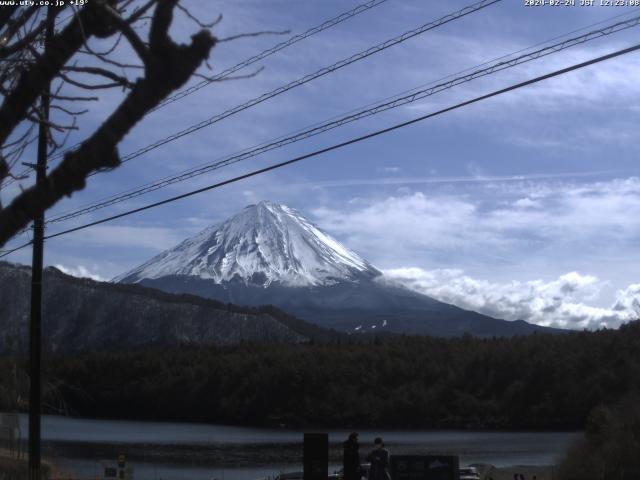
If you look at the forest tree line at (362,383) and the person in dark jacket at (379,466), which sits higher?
the person in dark jacket at (379,466)

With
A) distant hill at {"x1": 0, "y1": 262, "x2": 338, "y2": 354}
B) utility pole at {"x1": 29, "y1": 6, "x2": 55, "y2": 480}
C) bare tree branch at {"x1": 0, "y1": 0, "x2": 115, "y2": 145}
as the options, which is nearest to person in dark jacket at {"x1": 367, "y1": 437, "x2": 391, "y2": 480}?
utility pole at {"x1": 29, "y1": 6, "x2": 55, "y2": 480}

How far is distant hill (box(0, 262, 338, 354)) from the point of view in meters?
150

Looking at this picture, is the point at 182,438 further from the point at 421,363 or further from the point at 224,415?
the point at 421,363

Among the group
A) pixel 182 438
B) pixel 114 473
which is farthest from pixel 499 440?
pixel 114 473

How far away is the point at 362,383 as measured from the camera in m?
101

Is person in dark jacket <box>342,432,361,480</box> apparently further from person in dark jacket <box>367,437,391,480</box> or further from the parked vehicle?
the parked vehicle

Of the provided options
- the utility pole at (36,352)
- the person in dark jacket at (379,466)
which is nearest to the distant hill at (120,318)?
the utility pole at (36,352)

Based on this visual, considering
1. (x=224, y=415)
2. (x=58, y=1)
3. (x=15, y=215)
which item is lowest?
(x=224, y=415)

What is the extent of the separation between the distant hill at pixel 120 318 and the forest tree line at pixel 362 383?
40.1m

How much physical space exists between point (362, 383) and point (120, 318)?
69359 millimetres

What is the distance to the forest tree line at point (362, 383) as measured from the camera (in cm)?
8819

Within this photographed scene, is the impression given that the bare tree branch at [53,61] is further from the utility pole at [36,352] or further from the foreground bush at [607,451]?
the foreground bush at [607,451]

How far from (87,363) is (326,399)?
2423cm

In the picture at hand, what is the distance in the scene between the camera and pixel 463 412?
9288 cm
